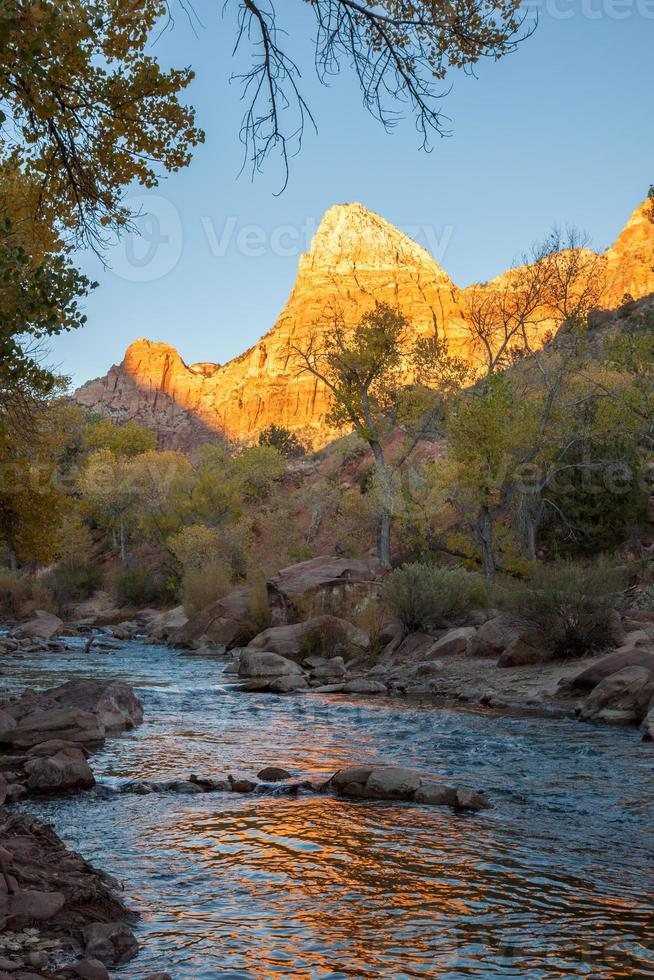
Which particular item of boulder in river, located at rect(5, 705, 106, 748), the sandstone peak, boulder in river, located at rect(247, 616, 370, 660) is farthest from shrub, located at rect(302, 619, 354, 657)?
the sandstone peak

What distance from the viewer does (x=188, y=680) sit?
16234 mm

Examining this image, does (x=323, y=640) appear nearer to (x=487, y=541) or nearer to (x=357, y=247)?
(x=487, y=541)

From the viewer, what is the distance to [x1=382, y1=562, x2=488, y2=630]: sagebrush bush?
18922 mm

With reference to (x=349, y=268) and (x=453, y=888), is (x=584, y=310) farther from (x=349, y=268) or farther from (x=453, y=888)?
(x=349, y=268)

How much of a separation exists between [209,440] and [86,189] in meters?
94.5

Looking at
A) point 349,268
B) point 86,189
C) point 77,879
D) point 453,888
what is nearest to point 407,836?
point 453,888

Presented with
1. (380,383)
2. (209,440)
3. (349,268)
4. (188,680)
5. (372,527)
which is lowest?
(188,680)

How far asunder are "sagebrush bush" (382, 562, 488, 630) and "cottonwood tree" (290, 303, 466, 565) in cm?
723

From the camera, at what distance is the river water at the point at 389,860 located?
13.2 feet

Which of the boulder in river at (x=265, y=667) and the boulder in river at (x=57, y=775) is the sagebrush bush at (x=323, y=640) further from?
the boulder in river at (x=57, y=775)

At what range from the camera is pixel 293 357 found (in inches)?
4008

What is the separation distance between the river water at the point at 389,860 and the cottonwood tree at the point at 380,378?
17.9 meters

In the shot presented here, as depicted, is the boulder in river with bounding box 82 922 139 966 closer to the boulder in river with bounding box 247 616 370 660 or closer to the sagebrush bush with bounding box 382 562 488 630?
the boulder in river with bounding box 247 616 370 660

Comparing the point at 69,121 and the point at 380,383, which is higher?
the point at 380,383
